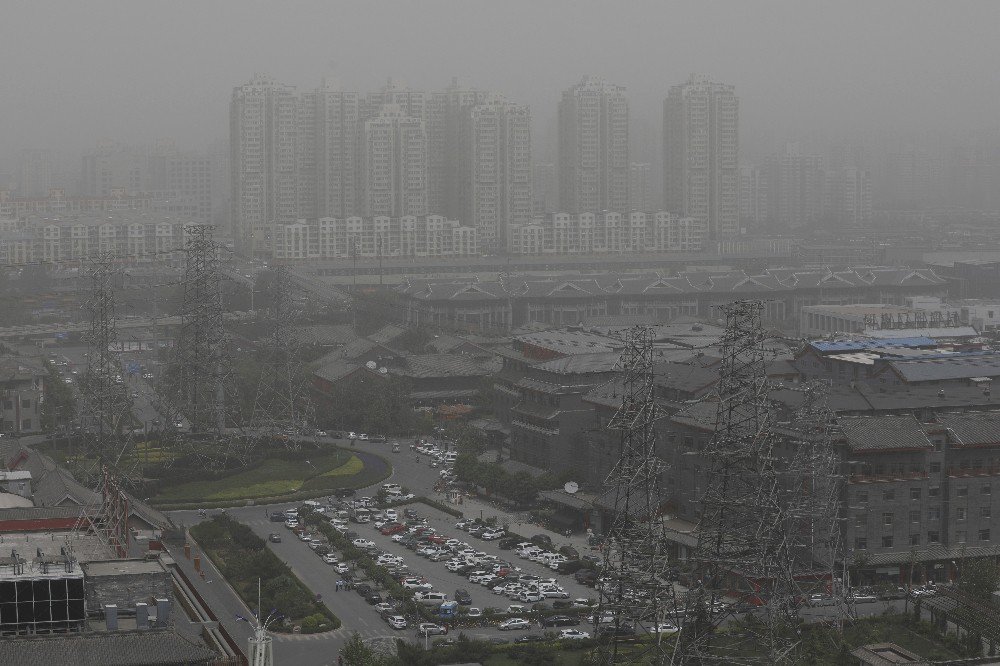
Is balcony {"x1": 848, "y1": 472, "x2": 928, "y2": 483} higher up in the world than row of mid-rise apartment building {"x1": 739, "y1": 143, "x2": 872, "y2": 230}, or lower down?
lower down

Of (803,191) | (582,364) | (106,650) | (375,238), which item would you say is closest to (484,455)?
(582,364)

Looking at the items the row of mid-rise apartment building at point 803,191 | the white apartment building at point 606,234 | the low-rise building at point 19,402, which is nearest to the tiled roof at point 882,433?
the low-rise building at point 19,402

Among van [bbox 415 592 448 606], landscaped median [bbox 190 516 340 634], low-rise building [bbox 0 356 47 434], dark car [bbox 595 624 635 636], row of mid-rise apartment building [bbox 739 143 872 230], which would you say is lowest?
van [bbox 415 592 448 606]

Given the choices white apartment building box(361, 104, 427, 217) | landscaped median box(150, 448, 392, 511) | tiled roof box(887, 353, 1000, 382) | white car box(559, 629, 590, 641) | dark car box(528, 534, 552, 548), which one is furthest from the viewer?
white apartment building box(361, 104, 427, 217)

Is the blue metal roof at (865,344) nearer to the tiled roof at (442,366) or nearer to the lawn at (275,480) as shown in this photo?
the lawn at (275,480)

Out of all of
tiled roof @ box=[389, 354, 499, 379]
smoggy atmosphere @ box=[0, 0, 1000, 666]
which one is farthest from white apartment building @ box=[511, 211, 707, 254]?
tiled roof @ box=[389, 354, 499, 379]

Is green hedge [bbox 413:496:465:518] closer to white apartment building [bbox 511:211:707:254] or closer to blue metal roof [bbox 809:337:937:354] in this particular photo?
blue metal roof [bbox 809:337:937:354]

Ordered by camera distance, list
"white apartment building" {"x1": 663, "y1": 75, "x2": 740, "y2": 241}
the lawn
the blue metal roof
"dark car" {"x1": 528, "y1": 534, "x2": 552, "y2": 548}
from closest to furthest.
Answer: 1. "dark car" {"x1": 528, "y1": 534, "x2": 552, "y2": 548}
2. the lawn
3. the blue metal roof
4. "white apartment building" {"x1": 663, "y1": 75, "x2": 740, "y2": 241}

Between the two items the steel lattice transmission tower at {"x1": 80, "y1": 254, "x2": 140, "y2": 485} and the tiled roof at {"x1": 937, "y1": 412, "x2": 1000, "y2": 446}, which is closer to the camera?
the tiled roof at {"x1": 937, "y1": 412, "x2": 1000, "y2": 446}
